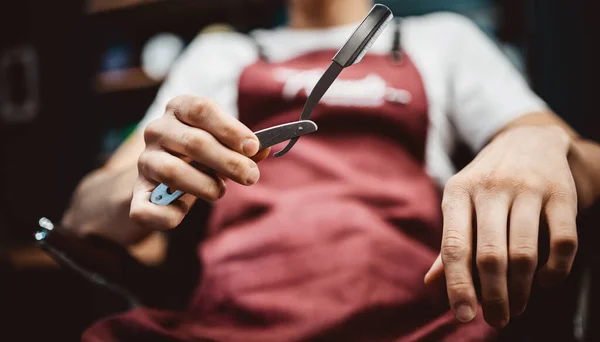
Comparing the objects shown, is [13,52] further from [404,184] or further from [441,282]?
[441,282]

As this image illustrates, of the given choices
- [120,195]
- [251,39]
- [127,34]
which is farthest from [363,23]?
[127,34]

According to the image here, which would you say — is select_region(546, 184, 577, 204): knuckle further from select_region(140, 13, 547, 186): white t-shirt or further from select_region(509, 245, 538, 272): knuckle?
select_region(140, 13, 547, 186): white t-shirt

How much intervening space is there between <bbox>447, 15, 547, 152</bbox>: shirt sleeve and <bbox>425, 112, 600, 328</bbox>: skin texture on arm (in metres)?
0.25

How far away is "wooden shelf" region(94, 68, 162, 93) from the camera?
1.66 metres

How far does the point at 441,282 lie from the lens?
0.31m

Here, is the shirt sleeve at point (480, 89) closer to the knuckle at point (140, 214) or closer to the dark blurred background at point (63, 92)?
the knuckle at point (140, 214)

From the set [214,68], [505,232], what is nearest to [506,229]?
[505,232]

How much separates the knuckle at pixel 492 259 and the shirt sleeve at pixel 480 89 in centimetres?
29

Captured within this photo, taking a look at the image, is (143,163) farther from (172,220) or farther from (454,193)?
(454,193)

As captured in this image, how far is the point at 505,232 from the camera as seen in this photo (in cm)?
27

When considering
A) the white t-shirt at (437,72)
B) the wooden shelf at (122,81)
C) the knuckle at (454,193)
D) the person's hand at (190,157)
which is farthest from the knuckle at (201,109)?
the wooden shelf at (122,81)

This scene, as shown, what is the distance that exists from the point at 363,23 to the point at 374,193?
291 millimetres

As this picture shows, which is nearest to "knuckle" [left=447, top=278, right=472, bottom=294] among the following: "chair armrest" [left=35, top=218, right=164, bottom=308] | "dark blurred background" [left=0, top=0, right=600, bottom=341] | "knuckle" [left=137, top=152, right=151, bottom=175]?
"knuckle" [left=137, top=152, right=151, bottom=175]

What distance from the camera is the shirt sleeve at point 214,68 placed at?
698 millimetres
